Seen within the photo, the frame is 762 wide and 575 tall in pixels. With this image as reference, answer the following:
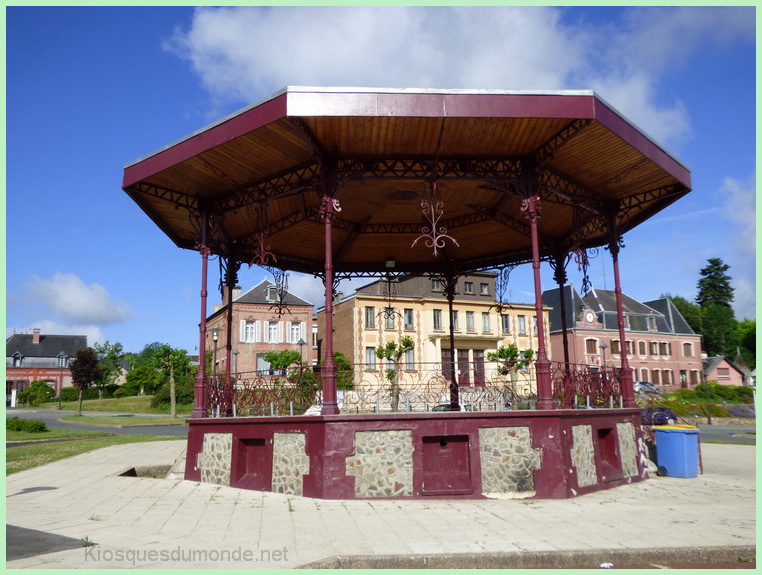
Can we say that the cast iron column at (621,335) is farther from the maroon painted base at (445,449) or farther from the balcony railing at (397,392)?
the maroon painted base at (445,449)

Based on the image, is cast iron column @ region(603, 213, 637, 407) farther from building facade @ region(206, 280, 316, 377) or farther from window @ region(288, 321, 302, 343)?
window @ region(288, 321, 302, 343)

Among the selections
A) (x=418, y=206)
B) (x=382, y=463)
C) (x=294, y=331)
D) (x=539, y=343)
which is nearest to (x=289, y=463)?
(x=382, y=463)

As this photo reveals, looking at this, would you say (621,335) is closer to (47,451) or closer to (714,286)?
(47,451)

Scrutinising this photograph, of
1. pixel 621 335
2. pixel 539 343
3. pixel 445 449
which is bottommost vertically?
pixel 445 449

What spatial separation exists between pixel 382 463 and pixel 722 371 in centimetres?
7131

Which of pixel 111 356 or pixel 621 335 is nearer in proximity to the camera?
pixel 621 335

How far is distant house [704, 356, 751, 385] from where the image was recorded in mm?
68000

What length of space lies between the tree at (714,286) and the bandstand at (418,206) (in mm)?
88138

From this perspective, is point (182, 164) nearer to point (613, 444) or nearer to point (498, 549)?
point (498, 549)

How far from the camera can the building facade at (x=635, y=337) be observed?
55031 mm

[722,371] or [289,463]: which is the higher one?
[722,371]

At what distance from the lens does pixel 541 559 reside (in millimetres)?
6430

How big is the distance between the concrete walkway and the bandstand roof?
234 inches

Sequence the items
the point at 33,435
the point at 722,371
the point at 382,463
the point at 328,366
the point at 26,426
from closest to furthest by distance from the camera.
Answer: the point at 382,463
the point at 328,366
the point at 33,435
the point at 26,426
the point at 722,371
